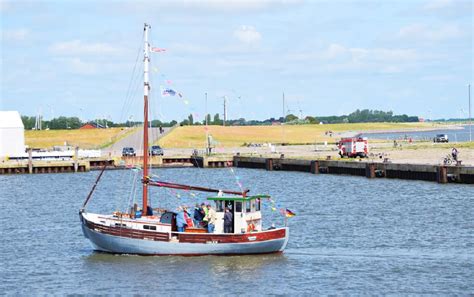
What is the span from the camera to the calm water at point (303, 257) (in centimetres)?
4597

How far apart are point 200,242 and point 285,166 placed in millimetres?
79376

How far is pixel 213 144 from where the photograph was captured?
192 m

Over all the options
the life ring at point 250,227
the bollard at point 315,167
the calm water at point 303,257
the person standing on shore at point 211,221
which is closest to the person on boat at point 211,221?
the person standing on shore at point 211,221

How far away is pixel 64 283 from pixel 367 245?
1761 cm

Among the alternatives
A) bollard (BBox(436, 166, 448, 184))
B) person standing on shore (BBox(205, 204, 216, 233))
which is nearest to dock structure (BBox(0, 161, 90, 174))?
bollard (BBox(436, 166, 448, 184))

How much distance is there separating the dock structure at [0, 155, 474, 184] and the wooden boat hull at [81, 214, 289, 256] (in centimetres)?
4217

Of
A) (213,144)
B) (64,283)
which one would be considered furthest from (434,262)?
(213,144)

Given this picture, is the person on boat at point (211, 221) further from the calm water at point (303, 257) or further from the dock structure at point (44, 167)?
the dock structure at point (44, 167)

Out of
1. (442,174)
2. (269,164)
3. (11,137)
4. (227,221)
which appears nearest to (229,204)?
(227,221)

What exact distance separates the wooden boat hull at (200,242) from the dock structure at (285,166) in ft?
138

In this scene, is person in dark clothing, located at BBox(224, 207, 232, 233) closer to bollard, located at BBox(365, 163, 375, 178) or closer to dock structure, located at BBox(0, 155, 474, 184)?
dock structure, located at BBox(0, 155, 474, 184)

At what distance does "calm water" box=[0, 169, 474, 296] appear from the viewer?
1810 inches

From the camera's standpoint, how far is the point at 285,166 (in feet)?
429

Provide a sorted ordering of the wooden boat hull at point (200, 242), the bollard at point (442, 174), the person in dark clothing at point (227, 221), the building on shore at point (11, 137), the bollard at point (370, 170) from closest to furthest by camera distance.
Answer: the wooden boat hull at point (200, 242) → the person in dark clothing at point (227, 221) → the bollard at point (442, 174) → the bollard at point (370, 170) → the building on shore at point (11, 137)
